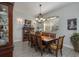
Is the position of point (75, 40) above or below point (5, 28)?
below

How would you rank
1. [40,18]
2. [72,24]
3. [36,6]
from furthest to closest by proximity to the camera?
[40,18] → [72,24] → [36,6]

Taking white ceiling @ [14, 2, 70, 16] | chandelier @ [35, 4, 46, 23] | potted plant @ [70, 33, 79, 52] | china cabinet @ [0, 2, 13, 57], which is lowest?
potted plant @ [70, 33, 79, 52]

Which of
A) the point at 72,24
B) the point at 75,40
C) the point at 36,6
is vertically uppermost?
the point at 36,6

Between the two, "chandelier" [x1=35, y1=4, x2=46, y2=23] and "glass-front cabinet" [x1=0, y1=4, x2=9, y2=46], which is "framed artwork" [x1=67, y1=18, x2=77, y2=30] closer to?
"chandelier" [x1=35, y1=4, x2=46, y2=23]

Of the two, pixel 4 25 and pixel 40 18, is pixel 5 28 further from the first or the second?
pixel 40 18

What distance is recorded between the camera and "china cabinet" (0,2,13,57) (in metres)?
1.67

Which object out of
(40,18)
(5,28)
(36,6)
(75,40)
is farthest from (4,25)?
(75,40)

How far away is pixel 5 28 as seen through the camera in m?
1.71

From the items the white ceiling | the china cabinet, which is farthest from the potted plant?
the china cabinet

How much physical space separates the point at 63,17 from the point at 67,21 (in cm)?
28

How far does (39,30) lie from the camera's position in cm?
408

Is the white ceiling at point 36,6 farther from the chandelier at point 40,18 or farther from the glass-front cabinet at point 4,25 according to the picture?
the glass-front cabinet at point 4,25

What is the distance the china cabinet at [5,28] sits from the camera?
1674mm

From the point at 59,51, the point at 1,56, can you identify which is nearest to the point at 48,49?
the point at 59,51
